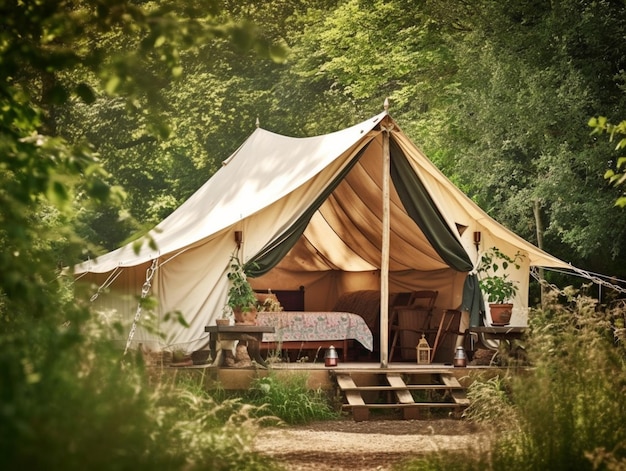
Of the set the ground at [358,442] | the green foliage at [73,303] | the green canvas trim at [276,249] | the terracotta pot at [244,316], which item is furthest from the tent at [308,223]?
the green foliage at [73,303]

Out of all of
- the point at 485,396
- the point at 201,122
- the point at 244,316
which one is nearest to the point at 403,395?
the point at 485,396

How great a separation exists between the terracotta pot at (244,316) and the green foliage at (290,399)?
0.70m

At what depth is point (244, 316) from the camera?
876cm

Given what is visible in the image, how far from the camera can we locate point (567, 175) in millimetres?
14023

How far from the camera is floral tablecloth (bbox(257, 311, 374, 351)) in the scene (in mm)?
9602

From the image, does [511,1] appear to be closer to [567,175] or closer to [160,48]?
[567,175]

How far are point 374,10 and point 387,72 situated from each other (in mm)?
1223

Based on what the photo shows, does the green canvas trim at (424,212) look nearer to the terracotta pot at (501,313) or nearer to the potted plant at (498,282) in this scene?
the potted plant at (498,282)

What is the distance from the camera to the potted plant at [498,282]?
30.7 ft

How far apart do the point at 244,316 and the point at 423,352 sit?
6.36 ft

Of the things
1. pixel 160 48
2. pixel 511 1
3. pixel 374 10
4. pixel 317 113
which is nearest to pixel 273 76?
pixel 317 113

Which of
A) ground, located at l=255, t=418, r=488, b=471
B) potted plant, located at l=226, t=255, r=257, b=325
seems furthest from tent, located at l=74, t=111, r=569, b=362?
ground, located at l=255, t=418, r=488, b=471

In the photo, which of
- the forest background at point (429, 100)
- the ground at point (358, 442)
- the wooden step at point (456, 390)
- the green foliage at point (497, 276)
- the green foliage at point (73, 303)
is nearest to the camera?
the green foliage at point (73, 303)

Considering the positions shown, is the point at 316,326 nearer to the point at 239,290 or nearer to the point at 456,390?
the point at 239,290
